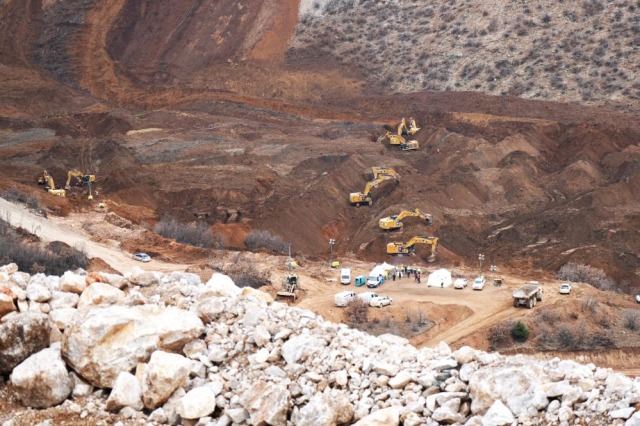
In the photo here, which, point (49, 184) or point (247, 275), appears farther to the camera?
point (49, 184)

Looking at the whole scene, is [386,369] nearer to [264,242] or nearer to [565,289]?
[565,289]

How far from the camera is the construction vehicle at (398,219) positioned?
4869cm

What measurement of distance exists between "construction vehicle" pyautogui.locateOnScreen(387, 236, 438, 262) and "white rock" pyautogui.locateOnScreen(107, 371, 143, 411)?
34.2 meters

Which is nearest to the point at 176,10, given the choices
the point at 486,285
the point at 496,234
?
the point at 496,234

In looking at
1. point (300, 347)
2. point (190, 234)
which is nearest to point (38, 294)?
point (300, 347)

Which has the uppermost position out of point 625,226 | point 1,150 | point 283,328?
point 283,328

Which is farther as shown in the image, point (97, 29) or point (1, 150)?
point (97, 29)

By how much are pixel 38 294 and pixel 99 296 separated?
90 cm

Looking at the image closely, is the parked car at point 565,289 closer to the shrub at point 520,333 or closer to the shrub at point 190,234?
the shrub at point 520,333

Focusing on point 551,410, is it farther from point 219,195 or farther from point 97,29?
point 97,29

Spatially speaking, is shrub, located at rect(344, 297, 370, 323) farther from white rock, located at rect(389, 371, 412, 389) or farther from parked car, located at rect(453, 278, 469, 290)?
white rock, located at rect(389, 371, 412, 389)

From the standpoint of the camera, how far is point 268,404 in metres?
11.0

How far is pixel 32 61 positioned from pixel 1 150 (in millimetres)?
27876

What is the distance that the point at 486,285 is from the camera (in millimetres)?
38406
